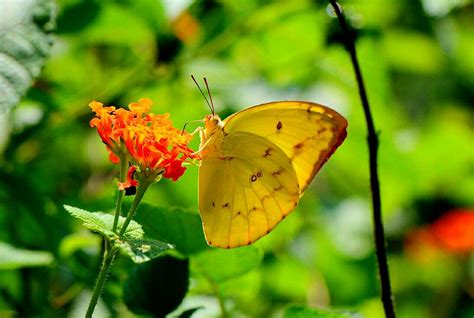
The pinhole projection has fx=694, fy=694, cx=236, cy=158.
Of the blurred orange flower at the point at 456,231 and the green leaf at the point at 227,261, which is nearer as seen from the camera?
the green leaf at the point at 227,261

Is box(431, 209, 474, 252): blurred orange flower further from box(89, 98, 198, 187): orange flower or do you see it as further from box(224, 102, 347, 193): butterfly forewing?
box(89, 98, 198, 187): orange flower

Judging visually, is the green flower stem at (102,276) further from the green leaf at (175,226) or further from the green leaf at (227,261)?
the green leaf at (227,261)

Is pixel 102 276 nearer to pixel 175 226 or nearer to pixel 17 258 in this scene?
pixel 175 226

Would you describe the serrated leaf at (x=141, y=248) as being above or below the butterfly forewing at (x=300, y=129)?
below

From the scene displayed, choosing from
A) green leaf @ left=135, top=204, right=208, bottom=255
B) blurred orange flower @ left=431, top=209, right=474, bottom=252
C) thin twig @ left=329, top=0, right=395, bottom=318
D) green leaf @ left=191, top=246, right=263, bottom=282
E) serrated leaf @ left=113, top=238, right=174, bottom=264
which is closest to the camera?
serrated leaf @ left=113, top=238, right=174, bottom=264

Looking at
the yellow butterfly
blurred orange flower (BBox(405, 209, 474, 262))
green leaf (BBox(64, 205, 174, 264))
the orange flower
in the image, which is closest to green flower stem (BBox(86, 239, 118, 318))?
green leaf (BBox(64, 205, 174, 264))

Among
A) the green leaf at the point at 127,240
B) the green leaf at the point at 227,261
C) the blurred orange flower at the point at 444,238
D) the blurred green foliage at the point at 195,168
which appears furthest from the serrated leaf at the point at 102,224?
the blurred orange flower at the point at 444,238

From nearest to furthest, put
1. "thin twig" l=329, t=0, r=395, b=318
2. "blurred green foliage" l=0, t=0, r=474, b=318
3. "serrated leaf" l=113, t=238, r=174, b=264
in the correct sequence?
"serrated leaf" l=113, t=238, r=174, b=264
"thin twig" l=329, t=0, r=395, b=318
"blurred green foliage" l=0, t=0, r=474, b=318

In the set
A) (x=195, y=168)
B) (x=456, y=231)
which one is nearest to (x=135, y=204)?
(x=195, y=168)
